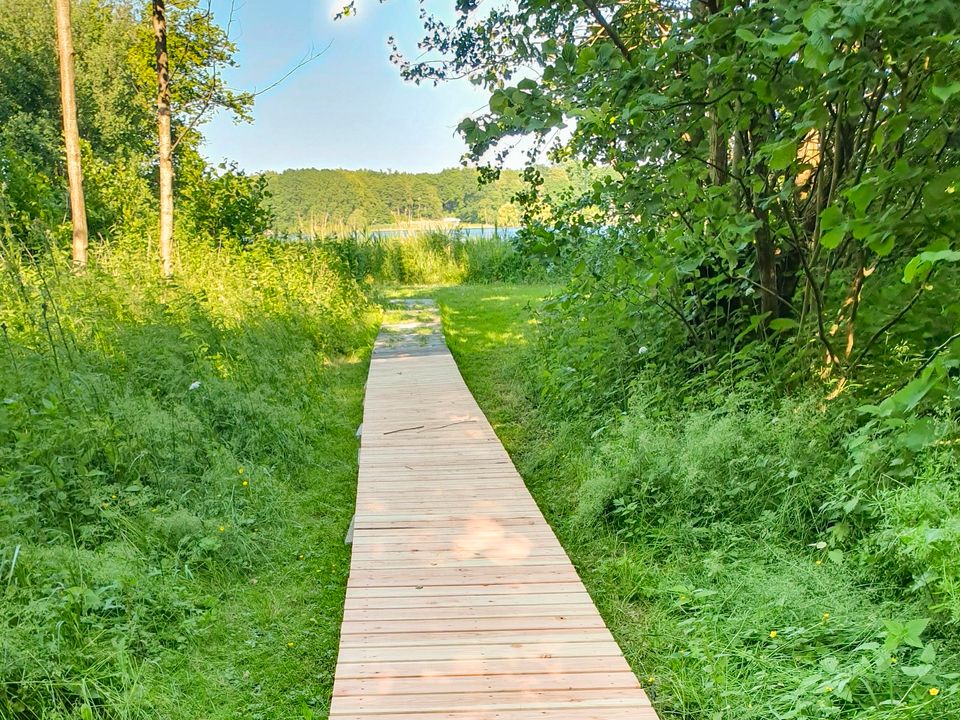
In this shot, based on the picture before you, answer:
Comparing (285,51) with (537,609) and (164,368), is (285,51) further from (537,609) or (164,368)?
(537,609)

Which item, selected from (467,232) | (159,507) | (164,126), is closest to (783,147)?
(159,507)

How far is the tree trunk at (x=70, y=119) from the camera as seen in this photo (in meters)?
6.18

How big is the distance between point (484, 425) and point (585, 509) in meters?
1.78

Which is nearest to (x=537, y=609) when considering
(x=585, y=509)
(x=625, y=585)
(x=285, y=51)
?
(x=625, y=585)

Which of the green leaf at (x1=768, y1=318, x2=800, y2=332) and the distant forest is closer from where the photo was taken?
the green leaf at (x1=768, y1=318, x2=800, y2=332)

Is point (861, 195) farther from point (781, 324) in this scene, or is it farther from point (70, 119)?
point (70, 119)

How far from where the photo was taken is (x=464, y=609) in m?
2.81

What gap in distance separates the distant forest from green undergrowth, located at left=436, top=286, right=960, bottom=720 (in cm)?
1096

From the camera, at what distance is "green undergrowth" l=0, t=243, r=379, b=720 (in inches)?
96.3

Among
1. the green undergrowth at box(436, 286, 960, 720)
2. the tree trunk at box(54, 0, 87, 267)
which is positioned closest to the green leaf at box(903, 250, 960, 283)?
the green undergrowth at box(436, 286, 960, 720)

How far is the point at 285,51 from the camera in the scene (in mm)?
8062

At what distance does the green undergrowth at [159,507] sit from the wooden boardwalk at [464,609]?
26cm

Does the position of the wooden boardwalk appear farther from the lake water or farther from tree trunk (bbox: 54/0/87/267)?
the lake water

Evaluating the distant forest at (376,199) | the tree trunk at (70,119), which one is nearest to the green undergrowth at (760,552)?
the tree trunk at (70,119)
